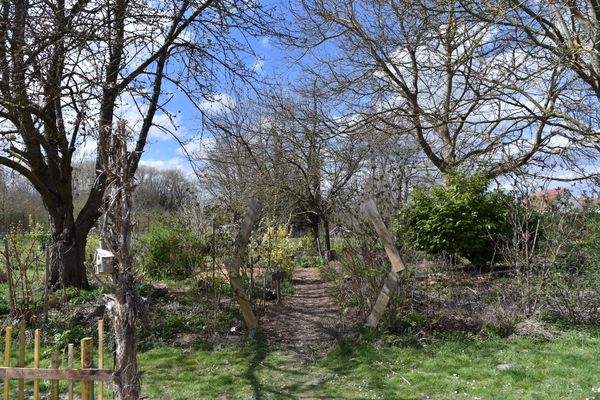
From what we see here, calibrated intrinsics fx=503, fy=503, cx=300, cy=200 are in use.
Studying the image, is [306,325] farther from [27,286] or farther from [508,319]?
[27,286]

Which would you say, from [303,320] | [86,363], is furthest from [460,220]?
[86,363]

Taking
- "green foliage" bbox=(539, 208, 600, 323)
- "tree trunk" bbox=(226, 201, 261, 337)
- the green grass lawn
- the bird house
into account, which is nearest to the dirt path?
"tree trunk" bbox=(226, 201, 261, 337)

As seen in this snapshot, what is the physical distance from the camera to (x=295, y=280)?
1356cm

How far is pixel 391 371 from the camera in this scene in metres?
5.76

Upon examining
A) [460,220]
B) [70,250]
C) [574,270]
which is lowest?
[574,270]

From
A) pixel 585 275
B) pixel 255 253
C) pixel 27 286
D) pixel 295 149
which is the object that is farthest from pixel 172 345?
pixel 295 149

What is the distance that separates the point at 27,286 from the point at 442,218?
8.17 m

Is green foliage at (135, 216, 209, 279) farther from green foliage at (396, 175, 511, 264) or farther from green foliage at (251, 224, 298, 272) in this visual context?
green foliage at (396, 175, 511, 264)

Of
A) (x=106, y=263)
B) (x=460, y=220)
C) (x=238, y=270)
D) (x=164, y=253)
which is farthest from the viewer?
(x=164, y=253)

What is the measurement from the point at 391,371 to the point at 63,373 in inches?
139

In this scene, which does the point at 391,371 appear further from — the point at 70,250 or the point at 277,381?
the point at 70,250

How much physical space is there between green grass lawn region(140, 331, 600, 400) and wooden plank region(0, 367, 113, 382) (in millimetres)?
1580

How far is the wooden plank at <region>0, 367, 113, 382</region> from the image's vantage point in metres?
3.59

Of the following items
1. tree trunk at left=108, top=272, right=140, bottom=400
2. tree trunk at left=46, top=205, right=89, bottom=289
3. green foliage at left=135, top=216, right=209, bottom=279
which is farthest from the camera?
green foliage at left=135, top=216, right=209, bottom=279
